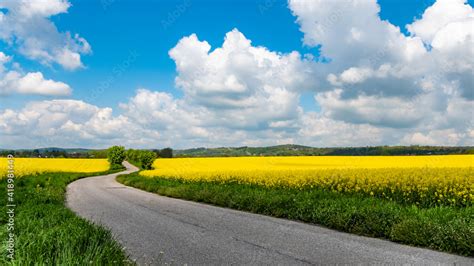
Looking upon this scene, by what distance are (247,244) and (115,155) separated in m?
68.6

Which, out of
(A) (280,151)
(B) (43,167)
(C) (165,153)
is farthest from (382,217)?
(A) (280,151)

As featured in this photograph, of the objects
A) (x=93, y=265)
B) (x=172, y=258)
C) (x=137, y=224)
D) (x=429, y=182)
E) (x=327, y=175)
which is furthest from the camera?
(x=327, y=175)

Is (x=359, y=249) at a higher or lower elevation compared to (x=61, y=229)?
lower

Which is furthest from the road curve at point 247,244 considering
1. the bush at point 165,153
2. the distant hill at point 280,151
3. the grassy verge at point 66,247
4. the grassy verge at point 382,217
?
the bush at point 165,153

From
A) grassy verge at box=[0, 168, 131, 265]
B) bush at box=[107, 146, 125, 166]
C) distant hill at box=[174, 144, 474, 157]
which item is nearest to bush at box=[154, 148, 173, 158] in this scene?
distant hill at box=[174, 144, 474, 157]

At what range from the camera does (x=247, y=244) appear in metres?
8.38

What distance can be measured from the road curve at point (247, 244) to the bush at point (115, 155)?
6248 cm

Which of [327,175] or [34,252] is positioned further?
[327,175]

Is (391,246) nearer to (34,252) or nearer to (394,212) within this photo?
(394,212)

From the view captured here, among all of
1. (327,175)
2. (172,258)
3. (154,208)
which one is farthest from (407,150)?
(172,258)

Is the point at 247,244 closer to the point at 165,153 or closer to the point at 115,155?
the point at 115,155

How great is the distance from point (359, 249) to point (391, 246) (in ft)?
2.89

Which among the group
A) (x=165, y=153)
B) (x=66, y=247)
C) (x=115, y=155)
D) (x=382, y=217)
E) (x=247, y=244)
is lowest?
(x=247, y=244)

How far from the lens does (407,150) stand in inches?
3487
